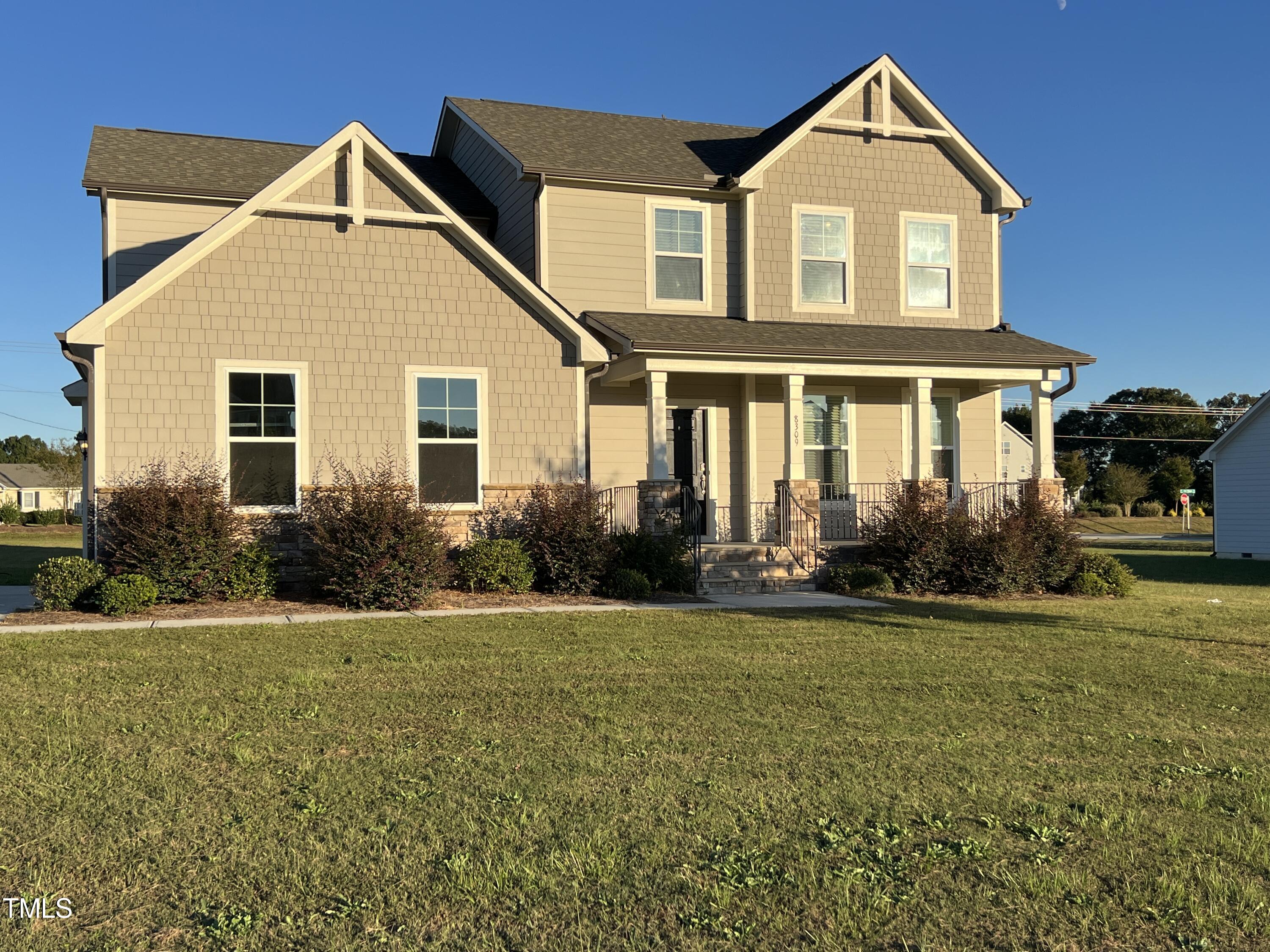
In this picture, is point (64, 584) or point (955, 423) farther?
point (955, 423)

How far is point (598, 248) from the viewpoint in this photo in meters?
17.6

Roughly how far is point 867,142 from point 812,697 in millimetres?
13713

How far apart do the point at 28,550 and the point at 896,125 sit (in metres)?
25.1

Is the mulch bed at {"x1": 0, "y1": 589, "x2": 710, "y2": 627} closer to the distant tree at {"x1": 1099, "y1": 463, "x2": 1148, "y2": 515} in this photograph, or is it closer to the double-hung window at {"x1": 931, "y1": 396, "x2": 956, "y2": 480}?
the double-hung window at {"x1": 931, "y1": 396, "x2": 956, "y2": 480}

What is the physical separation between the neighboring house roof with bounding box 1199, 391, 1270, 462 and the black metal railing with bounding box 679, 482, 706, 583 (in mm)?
18462

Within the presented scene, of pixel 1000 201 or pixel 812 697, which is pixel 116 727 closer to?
pixel 812 697

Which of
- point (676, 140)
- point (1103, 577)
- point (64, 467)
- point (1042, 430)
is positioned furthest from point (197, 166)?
point (64, 467)

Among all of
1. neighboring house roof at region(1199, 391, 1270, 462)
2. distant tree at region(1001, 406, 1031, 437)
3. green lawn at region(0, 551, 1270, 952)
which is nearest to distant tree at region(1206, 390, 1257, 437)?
distant tree at region(1001, 406, 1031, 437)

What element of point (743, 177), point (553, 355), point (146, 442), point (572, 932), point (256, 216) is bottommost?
point (572, 932)

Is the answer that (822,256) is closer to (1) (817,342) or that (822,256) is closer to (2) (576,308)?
(1) (817,342)

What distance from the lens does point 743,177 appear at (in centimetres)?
1784

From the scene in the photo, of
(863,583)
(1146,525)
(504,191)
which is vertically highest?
(504,191)

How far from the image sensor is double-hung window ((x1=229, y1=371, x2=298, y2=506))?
1434cm

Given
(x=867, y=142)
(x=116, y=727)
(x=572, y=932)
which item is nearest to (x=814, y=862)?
(x=572, y=932)
